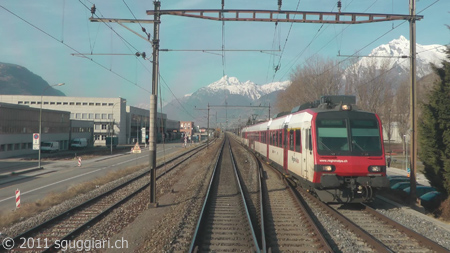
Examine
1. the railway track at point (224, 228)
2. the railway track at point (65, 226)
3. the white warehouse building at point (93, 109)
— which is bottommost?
the railway track at point (65, 226)

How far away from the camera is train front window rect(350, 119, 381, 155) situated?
1011 centimetres

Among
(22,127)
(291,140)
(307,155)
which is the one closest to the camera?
(307,155)

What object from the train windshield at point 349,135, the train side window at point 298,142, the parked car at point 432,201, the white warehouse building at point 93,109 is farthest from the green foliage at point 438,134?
the white warehouse building at point 93,109

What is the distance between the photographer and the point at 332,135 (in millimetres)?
10375

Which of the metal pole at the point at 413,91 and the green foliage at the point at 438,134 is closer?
the green foliage at the point at 438,134

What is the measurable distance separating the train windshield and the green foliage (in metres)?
2.55

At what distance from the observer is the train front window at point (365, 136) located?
1011cm

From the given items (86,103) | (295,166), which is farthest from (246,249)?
(86,103)

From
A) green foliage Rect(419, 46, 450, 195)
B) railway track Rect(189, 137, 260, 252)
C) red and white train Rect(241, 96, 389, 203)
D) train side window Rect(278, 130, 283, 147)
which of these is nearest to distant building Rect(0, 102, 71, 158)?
train side window Rect(278, 130, 283, 147)

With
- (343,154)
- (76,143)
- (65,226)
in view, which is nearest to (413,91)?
(343,154)

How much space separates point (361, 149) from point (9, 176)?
26.1 meters

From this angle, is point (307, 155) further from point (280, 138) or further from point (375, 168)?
point (280, 138)

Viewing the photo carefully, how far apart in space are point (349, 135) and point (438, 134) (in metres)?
3.67

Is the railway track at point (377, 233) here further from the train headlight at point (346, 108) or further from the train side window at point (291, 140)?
the train side window at point (291, 140)
